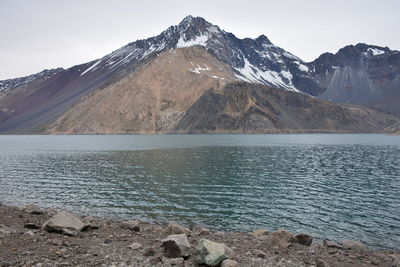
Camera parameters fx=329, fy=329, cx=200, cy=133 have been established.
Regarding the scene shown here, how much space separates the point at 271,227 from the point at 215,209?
22.7 ft

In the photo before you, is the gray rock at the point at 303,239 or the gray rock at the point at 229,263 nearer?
the gray rock at the point at 229,263

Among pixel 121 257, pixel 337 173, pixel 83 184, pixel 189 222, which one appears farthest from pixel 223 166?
pixel 121 257

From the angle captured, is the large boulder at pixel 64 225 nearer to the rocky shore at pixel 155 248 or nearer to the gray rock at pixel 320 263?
the rocky shore at pixel 155 248

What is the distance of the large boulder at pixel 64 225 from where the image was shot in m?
19.5

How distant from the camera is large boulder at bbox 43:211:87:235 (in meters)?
19.5

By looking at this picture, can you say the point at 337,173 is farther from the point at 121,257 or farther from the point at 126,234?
the point at 121,257

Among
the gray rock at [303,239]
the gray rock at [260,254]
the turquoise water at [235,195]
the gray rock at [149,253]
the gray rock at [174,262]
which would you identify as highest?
the gray rock at [149,253]

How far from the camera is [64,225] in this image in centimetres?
1981

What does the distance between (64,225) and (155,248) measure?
6.01 metres

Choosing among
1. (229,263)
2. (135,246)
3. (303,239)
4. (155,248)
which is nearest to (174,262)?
(155,248)

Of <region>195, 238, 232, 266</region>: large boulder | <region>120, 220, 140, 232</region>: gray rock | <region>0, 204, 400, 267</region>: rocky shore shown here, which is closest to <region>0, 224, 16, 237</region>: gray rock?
<region>0, 204, 400, 267</region>: rocky shore

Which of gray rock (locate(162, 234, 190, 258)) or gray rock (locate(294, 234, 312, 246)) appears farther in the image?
gray rock (locate(294, 234, 312, 246))

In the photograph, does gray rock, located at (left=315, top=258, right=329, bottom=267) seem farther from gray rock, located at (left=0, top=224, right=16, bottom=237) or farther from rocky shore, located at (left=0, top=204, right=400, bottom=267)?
gray rock, located at (left=0, top=224, right=16, bottom=237)

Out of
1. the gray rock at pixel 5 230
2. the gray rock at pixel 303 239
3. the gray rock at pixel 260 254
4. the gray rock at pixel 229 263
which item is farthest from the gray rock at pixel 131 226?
the gray rock at pixel 303 239
